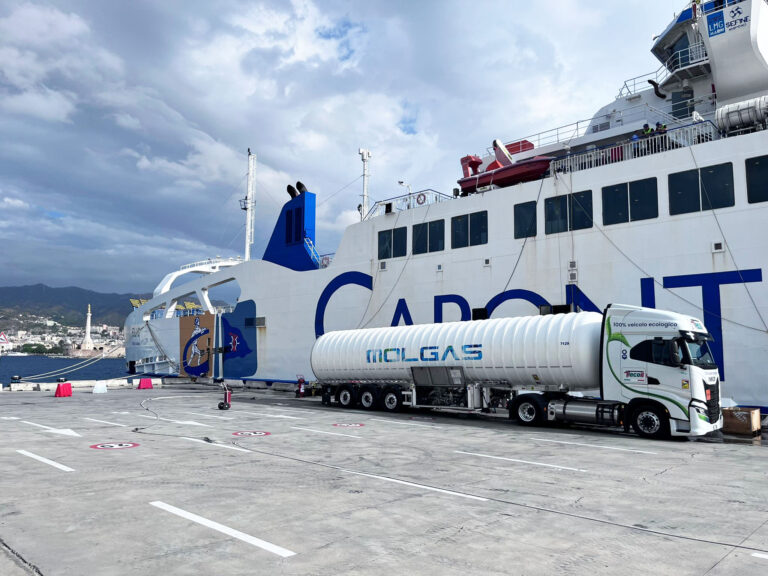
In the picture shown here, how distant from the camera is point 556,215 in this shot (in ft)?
74.6

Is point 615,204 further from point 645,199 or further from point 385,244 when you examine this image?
point 385,244

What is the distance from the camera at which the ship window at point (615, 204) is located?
826 inches

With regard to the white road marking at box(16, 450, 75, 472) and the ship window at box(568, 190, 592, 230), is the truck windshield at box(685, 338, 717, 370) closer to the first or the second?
the ship window at box(568, 190, 592, 230)

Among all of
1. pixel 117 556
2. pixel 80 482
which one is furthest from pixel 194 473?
pixel 117 556

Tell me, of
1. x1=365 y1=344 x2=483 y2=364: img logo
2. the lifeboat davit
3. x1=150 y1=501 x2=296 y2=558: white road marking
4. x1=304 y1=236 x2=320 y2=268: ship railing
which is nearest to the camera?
x1=150 y1=501 x2=296 y2=558: white road marking

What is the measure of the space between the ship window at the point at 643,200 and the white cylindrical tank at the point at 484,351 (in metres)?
5.17

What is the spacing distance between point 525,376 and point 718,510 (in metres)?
10.6

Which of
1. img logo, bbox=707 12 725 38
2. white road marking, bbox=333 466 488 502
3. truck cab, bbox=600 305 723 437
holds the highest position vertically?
img logo, bbox=707 12 725 38

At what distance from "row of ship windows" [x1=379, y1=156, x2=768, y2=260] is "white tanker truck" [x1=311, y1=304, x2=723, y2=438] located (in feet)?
17.3

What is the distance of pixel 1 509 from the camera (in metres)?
7.73

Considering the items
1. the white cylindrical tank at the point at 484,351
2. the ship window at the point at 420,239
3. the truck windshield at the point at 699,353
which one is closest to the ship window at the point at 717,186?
the truck windshield at the point at 699,353

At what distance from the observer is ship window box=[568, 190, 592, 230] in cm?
2192

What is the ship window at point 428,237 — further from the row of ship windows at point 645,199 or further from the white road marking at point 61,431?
the white road marking at point 61,431

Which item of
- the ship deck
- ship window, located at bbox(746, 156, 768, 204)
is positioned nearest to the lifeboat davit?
ship window, located at bbox(746, 156, 768, 204)
